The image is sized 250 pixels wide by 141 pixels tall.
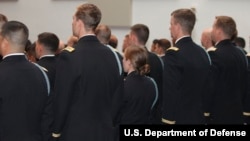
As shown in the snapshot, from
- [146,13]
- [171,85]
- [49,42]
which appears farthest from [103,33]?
[146,13]

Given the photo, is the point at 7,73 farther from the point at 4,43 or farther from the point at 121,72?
the point at 121,72

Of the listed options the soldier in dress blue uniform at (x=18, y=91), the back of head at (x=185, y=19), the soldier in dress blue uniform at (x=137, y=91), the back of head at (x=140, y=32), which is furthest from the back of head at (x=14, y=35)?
the back of head at (x=140, y=32)

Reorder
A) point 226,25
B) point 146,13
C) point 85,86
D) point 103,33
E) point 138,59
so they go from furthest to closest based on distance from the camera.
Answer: point 146,13, point 103,33, point 226,25, point 138,59, point 85,86

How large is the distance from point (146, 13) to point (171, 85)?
3.95m

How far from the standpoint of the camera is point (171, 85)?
365cm

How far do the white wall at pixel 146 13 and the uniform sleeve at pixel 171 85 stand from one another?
3389 millimetres

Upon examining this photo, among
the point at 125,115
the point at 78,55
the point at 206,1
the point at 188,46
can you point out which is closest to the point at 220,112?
the point at 188,46

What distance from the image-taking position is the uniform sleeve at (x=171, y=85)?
12.0 feet

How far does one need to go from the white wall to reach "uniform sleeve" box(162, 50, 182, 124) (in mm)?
3389

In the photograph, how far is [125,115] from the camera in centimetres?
363

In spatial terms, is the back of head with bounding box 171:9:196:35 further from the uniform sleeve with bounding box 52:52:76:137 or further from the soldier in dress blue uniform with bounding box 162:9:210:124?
the uniform sleeve with bounding box 52:52:76:137

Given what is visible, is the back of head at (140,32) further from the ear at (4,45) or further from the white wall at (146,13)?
the white wall at (146,13)

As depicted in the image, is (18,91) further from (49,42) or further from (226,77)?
(226,77)

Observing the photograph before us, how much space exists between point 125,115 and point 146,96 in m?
0.24
